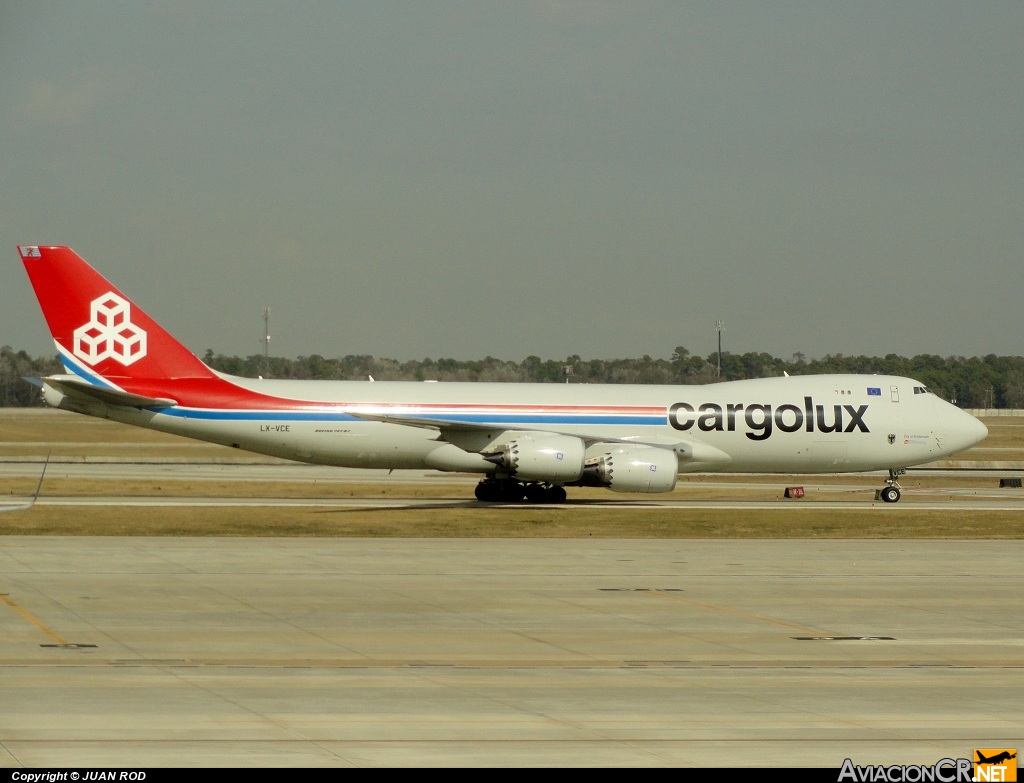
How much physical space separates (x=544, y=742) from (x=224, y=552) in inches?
622

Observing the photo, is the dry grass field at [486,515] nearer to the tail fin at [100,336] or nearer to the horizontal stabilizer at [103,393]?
the horizontal stabilizer at [103,393]

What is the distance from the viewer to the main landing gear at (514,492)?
1639 inches

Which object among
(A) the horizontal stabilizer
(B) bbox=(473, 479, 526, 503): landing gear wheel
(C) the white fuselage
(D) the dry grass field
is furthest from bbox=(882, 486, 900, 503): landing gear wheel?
(A) the horizontal stabilizer

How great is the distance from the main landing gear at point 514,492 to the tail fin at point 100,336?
9513 millimetres

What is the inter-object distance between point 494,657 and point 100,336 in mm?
28615

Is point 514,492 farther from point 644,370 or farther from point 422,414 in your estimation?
point 644,370

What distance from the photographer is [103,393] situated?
39469 mm

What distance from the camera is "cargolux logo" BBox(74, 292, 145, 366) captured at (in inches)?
1608

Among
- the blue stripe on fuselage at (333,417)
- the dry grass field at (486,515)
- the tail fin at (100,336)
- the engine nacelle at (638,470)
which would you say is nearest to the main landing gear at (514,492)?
the dry grass field at (486,515)

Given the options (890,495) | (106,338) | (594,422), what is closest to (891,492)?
(890,495)

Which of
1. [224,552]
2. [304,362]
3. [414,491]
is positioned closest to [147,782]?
[224,552]

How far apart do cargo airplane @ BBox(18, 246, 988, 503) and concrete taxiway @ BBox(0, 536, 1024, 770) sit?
1308 centimetres

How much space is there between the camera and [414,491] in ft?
153

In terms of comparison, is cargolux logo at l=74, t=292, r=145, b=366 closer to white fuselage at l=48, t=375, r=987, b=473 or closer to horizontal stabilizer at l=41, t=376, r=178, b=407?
horizontal stabilizer at l=41, t=376, r=178, b=407
